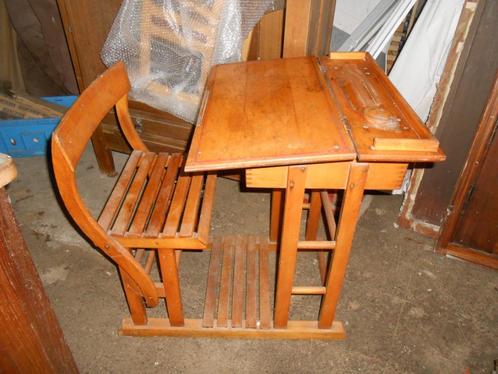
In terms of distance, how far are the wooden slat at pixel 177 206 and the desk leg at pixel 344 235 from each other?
62 centimetres

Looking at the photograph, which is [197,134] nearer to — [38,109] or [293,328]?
[293,328]

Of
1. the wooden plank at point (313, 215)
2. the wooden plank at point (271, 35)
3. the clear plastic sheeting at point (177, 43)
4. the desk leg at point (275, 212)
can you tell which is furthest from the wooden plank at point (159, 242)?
the wooden plank at point (271, 35)

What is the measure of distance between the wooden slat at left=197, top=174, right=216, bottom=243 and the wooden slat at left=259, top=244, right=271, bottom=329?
50 cm

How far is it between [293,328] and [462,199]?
112 centimetres

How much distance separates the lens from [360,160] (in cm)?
108

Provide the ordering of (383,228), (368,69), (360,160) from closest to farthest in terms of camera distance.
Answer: (360,160) < (368,69) < (383,228)

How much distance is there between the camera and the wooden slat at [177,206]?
135 cm

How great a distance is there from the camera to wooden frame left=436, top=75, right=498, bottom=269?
1.66 metres

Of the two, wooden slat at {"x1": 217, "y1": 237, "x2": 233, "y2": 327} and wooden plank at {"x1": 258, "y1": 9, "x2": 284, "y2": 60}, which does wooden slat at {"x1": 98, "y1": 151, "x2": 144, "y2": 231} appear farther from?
wooden plank at {"x1": 258, "y1": 9, "x2": 284, "y2": 60}

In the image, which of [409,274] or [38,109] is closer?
[409,274]

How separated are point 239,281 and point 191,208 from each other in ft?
1.83

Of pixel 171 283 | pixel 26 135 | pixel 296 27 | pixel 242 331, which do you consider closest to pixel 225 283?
pixel 242 331

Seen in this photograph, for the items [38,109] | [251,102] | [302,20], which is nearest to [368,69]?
[302,20]

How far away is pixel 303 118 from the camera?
48.8 inches
